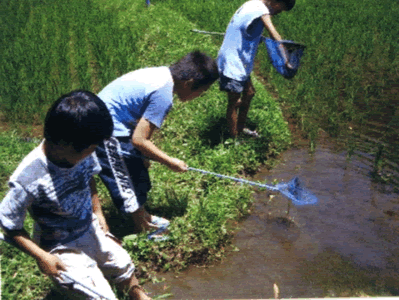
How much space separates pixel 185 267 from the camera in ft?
8.90

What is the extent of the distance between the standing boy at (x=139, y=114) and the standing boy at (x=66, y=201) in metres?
0.59

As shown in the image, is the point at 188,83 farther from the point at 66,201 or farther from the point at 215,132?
the point at 215,132

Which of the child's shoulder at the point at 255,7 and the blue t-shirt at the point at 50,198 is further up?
the child's shoulder at the point at 255,7

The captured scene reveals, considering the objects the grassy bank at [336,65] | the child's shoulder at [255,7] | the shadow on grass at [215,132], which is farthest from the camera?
the grassy bank at [336,65]

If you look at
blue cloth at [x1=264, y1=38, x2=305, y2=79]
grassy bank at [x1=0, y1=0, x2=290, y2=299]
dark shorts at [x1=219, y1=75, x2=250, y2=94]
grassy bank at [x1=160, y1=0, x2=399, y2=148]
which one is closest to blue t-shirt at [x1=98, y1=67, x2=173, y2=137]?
grassy bank at [x1=0, y1=0, x2=290, y2=299]

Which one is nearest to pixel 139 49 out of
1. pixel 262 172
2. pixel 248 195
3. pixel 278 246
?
pixel 262 172

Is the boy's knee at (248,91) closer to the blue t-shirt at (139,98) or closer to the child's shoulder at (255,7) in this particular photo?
the child's shoulder at (255,7)

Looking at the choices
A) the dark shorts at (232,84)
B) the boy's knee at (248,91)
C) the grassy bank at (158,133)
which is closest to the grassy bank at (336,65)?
the grassy bank at (158,133)

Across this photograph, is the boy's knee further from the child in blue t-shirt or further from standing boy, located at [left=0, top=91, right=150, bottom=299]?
standing boy, located at [left=0, top=91, right=150, bottom=299]

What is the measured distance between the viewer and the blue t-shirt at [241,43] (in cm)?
362

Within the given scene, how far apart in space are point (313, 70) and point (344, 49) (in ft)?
4.59

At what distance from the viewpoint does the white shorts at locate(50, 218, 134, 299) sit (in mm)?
1740

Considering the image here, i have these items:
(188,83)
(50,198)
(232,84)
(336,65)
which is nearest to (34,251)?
(50,198)

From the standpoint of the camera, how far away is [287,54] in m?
3.64
